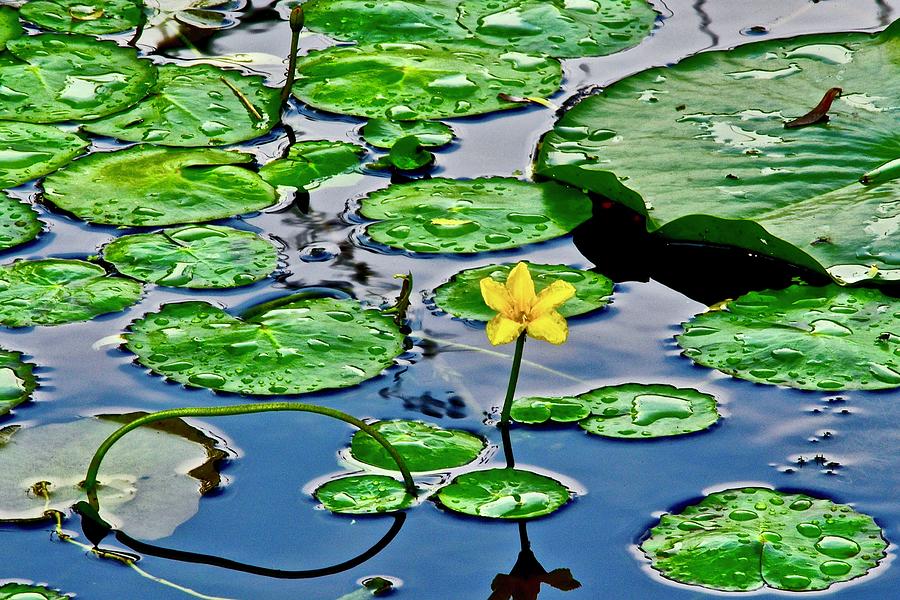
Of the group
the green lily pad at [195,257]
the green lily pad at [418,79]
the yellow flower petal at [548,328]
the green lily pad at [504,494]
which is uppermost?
the yellow flower petal at [548,328]

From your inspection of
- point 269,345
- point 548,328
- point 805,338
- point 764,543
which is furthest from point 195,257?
point 764,543

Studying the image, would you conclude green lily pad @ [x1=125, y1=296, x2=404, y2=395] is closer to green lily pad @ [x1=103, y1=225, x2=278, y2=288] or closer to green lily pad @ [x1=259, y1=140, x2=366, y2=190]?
green lily pad @ [x1=103, y1=225, x2=278, y2=288]

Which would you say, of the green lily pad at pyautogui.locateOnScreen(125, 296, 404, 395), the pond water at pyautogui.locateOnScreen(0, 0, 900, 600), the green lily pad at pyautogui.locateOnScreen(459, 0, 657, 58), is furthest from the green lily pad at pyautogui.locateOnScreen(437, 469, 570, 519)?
the green lily pad at pyautogui.locateOnScreen(459, 0, 657, 58)

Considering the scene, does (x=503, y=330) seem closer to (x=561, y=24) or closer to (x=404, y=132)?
(x=404, y=132)

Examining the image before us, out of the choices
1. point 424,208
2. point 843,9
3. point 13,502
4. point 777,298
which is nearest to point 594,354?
point 777,298

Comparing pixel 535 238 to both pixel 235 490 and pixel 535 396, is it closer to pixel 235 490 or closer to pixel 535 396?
pixel 535 396

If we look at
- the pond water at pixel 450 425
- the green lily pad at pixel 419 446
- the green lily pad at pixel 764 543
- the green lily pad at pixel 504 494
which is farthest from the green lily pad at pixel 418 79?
the green lily pad at pixel 764 543

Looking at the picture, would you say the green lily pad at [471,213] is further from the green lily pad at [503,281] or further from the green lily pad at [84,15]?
the green lily pad at [84,15]
